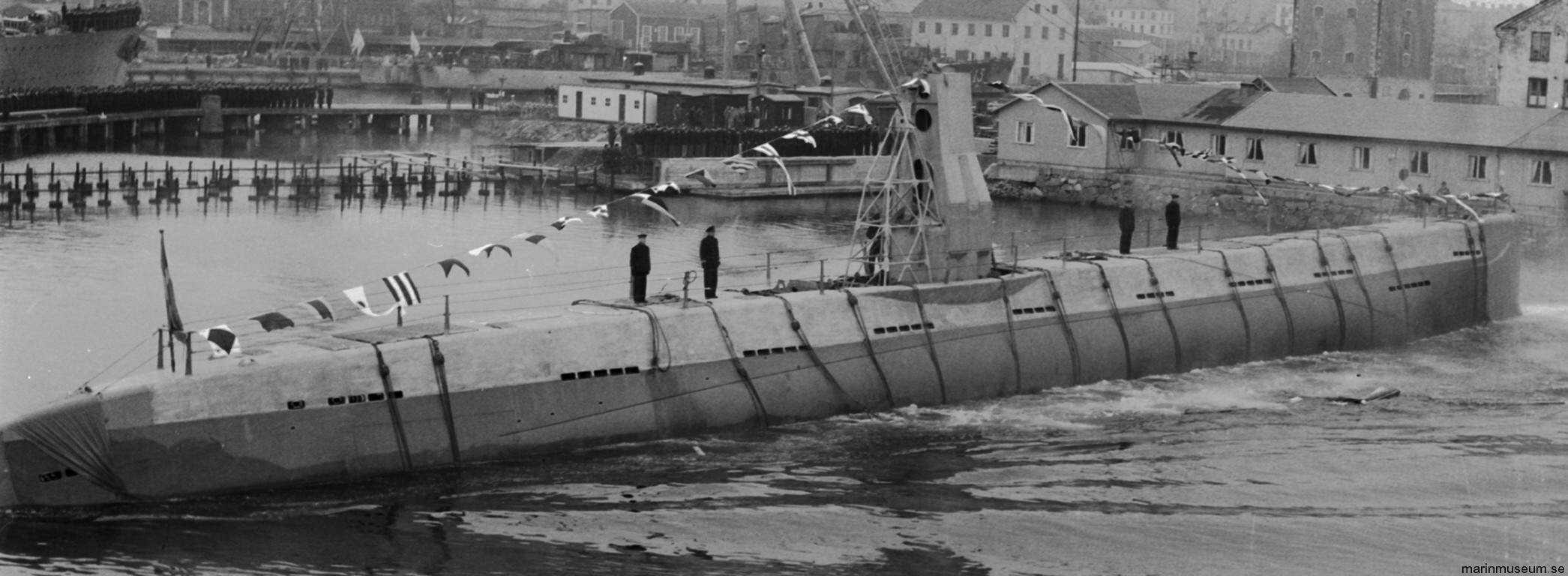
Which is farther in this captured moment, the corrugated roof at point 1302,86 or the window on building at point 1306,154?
the corrugated roof at point 1302,86

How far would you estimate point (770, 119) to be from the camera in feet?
271

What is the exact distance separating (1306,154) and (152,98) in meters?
53.6

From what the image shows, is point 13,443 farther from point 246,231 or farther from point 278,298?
point 246,231

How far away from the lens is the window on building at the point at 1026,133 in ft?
227

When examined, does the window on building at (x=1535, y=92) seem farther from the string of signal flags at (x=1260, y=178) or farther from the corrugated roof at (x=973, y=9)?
the corrugated roof at (x=973, y=9)

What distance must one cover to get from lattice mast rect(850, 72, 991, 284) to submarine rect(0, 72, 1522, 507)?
4 centimetres

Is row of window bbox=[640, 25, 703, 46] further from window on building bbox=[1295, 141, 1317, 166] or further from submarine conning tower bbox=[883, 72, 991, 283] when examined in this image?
submarine conning tower bbox=[883, 72, 991, 283]

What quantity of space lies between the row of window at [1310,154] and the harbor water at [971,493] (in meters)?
16.8

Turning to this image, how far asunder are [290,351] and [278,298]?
17803 millimetres

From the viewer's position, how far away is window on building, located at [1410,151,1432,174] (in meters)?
58.0

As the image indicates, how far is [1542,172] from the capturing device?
55.8 meters

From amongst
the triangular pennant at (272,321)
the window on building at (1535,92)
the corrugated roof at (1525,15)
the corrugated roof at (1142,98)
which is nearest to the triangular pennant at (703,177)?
the triangular pennant at (272,321)

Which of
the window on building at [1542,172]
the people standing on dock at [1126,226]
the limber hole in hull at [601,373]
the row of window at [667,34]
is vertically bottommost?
the limber hole in hull at [601,373]

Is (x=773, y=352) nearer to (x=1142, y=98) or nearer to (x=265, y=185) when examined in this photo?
(x=265, y=185)
